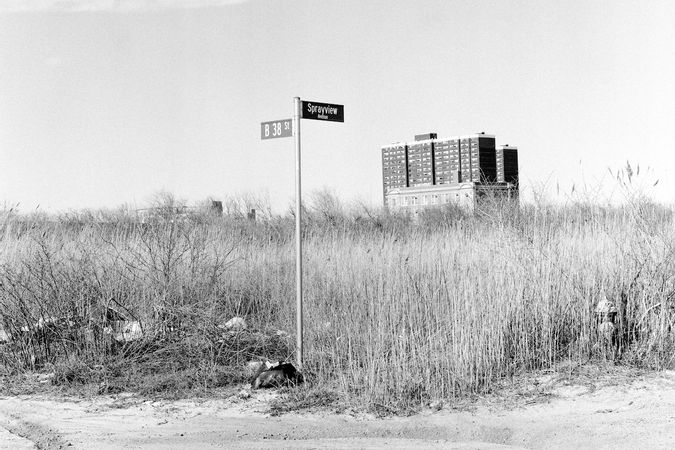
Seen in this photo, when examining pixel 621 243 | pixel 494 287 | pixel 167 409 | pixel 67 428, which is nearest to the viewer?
pixel 67 428

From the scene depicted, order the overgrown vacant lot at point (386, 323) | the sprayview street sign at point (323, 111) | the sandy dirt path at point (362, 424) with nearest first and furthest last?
the sandy dirt path at point (362, 424) < the overgrown vacant lot at point (386, 323) < the sprayview street sign at point (323, 111)

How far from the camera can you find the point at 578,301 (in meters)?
7.37

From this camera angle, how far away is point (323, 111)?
722cm

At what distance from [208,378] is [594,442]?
335 centimetres

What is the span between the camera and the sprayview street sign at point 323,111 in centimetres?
710

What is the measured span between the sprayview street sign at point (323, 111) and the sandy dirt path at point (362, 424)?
102 inches

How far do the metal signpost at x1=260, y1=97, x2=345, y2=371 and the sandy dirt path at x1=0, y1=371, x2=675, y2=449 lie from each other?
913 mm

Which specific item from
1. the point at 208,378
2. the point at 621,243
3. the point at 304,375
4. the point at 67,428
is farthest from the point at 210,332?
the point at 621,243

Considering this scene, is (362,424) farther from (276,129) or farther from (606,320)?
(276,129)

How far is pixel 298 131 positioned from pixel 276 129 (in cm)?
31

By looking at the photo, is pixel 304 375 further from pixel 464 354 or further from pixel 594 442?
pixel 594 442

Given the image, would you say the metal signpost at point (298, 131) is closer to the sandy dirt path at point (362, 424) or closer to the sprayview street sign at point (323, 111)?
the sprayview street sign at point (323, 111)

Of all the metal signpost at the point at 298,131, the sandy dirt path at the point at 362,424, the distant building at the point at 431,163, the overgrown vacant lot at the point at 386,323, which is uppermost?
the distant building at the point at 431,163

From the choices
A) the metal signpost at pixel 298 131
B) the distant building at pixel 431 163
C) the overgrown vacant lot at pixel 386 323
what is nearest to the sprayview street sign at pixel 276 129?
the metal signpost at pixel 298 131
